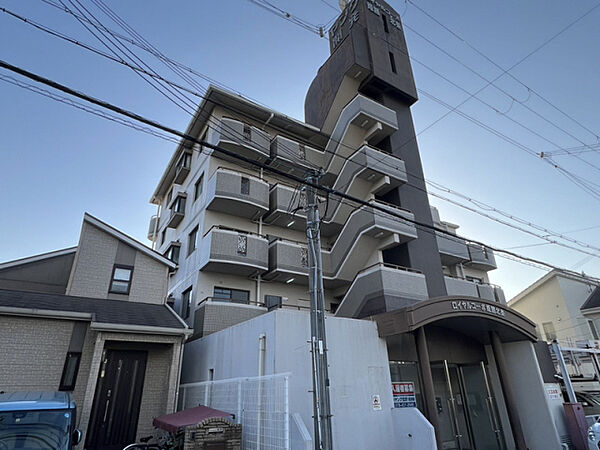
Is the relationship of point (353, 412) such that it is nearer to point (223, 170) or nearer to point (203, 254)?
point (203, 254)

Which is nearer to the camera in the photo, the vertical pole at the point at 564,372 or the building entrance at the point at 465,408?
the building entrance at the point at 465,408

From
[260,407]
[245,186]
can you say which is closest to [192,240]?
[245,186]

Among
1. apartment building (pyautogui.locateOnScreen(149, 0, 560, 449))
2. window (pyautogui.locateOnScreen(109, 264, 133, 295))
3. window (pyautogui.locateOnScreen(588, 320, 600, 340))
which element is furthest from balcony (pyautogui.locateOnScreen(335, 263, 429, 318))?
window (pyautogui.locateOnScreen(588, 320, 600, 340))

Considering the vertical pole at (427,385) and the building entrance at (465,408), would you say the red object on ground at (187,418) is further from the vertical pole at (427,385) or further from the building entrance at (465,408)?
the building entrance at (465,408)

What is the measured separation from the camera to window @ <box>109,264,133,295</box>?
13609 millimetres

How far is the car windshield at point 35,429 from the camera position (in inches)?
213

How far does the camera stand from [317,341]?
705cm

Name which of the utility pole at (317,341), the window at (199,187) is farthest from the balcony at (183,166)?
the utility pole at (317,341)

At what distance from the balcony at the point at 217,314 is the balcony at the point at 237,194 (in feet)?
15.1

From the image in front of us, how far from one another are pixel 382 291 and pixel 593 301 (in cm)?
1866

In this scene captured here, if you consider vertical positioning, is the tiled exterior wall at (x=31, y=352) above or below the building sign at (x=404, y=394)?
above

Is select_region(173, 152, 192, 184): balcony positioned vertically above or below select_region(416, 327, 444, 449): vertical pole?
above

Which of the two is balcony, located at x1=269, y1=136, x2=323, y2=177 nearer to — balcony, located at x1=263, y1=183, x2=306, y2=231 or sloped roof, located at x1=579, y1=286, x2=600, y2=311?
balcony, located at x1=263, y1=183, x2=306, y2=231

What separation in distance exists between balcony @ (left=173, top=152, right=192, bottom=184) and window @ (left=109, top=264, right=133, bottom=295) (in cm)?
869
